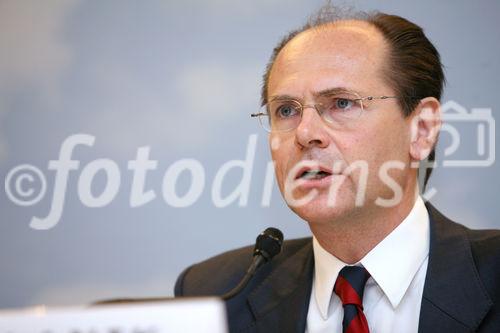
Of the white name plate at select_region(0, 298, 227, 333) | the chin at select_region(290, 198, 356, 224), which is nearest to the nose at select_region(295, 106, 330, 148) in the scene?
the chin at select_region(290, 198, 356, 224)

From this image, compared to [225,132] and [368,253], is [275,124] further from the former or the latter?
[368,253]

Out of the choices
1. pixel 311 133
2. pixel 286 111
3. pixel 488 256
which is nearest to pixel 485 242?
pixel 488 256

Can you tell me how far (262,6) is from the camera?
2.14m

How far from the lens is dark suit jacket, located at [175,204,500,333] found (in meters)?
1.59

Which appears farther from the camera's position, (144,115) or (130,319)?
(144,115)

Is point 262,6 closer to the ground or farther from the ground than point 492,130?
farther from the ground

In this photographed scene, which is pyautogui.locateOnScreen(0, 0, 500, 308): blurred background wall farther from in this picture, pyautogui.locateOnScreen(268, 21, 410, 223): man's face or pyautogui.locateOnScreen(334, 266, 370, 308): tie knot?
pyautogui.locateOnScreen(334, 266, 370, 308): tie knot

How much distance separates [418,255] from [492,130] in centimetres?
53

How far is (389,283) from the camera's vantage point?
5.55ft

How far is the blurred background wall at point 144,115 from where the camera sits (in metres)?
2.08

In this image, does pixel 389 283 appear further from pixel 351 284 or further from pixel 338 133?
pixel 338 133

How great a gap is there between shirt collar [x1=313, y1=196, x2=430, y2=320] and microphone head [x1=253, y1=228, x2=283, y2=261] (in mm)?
192

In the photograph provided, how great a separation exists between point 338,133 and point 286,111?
20 cm

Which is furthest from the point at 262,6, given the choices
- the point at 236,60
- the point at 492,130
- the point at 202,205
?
the point at 492,130
